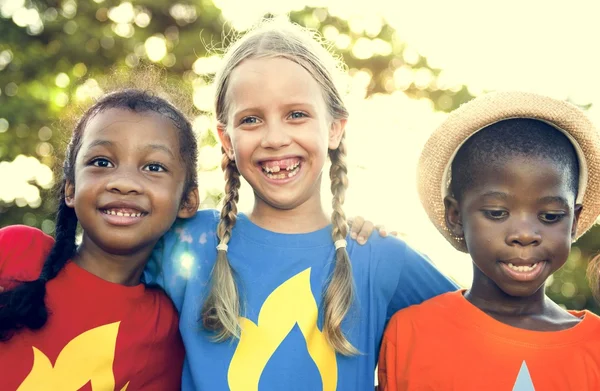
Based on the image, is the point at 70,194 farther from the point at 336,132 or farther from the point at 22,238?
the point at 336,132

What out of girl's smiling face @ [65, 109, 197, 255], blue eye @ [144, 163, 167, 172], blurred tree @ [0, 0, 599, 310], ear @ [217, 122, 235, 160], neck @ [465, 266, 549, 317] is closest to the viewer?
Result: neck @ [465, 266, 549, 317]

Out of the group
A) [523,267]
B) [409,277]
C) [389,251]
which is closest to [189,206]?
[389,251]

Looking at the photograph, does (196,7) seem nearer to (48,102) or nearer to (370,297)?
(48,102)

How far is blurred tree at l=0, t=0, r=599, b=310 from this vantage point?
26.9 ft

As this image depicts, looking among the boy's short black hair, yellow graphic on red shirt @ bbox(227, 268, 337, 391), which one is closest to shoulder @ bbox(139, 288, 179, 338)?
yellow graphic on red shirt @ bbox(227, 268, 337, 391)

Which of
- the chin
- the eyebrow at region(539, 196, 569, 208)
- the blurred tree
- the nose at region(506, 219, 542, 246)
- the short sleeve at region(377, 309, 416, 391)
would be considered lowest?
the short sleeve at region(377, 309, 416, 391)

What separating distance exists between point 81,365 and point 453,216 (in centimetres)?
155

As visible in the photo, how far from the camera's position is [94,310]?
2.72m

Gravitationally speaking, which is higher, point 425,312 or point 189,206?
point 189,206

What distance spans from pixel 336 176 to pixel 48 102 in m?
6.08

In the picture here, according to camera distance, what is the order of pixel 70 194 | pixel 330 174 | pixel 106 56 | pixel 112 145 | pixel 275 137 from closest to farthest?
pixel 275 137 → pixel 112 145 → pixel 70 194 → pixel 330 174 → pixel 106 56

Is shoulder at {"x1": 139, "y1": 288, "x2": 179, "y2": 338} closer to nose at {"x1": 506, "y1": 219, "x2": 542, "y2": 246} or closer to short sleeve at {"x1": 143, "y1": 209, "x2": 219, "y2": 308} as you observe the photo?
short sleeve at {"x1": 143, "y1": 209, "x2": 219, "y2": 308}

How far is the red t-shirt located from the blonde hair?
13.0 inches

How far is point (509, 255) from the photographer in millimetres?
2408
